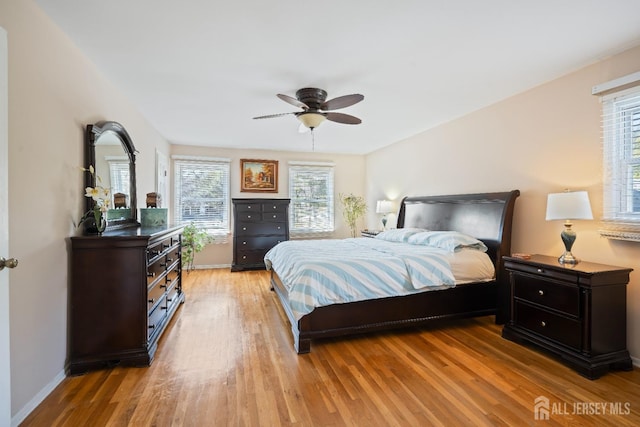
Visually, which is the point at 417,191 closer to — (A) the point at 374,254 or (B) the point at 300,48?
(A) the point at 374,254

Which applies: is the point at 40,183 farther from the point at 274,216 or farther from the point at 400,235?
the point at 274,216

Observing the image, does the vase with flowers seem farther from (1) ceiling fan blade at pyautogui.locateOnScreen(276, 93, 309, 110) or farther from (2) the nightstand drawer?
(2) the nightstand drawer

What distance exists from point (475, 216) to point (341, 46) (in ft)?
8.38

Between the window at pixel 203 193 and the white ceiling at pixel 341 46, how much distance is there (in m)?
2.39

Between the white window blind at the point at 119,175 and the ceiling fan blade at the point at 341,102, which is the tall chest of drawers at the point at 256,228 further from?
the ceiling fan blade at the point at 341,102

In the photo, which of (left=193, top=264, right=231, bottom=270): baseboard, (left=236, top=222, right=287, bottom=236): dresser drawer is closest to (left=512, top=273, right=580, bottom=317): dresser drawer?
(left=236, top=222, right=287, bottom=236): dresser drawer

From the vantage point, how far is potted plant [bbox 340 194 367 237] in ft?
22.2

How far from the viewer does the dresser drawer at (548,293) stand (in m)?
2.31

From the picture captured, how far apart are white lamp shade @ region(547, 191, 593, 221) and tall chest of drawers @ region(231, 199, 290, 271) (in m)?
4.26

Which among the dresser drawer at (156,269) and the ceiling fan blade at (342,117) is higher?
the ceiling fan blade at (342,117)

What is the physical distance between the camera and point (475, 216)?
145 inches

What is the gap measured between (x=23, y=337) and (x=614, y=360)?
13.1ft

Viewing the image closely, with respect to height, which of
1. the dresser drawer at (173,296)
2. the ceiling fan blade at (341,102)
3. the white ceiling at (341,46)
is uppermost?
the white ceiling at (341,46)

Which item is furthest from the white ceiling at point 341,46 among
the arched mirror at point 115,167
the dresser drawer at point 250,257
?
the dresser drawer at point 250,257
